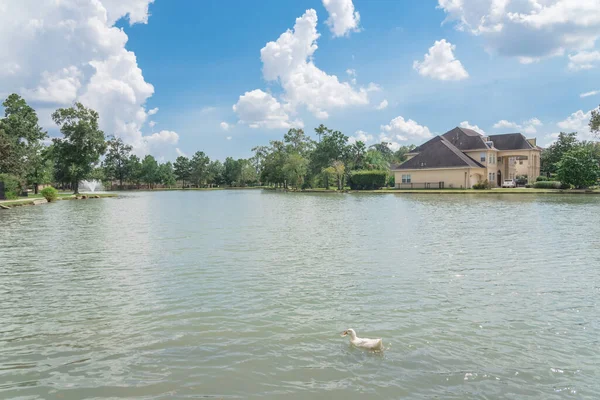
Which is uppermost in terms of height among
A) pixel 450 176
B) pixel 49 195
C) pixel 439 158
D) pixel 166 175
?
pixel 166 175

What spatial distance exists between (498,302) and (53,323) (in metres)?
9.27

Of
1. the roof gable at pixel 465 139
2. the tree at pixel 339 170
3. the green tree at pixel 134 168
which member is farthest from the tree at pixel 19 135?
the green tree at pixel 134 168

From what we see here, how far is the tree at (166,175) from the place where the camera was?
152m

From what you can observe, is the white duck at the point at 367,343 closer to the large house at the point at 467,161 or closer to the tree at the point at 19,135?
the tree at the point at 19,135

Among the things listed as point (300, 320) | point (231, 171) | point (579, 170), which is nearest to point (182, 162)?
point (231, 171)

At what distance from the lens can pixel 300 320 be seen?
8.45 metres

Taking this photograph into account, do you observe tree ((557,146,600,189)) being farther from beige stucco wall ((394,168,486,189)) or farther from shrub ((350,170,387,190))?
shrub ((350,170,387,190))

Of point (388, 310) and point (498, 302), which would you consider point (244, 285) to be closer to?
point (388, 310)

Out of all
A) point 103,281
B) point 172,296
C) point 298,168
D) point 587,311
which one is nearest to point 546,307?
point 587,311

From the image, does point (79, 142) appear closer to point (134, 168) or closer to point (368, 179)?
point (368, 179)

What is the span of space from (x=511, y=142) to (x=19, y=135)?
8232 cm

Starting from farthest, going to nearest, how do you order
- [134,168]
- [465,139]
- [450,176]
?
[134,168] → [465,139] → [450,176]

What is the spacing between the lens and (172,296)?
1023 centimetres

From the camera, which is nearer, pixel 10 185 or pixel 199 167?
pixel 10 185
